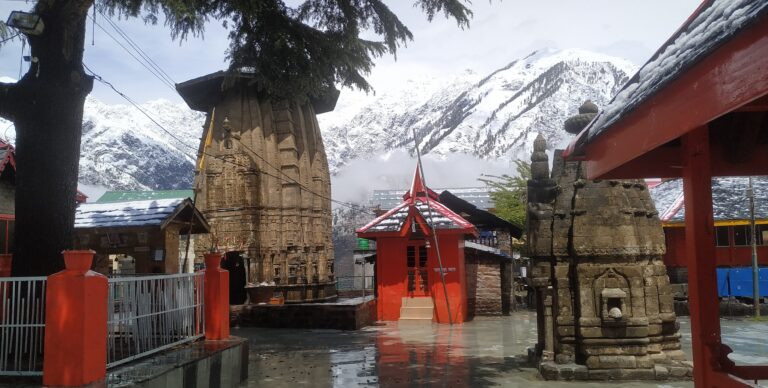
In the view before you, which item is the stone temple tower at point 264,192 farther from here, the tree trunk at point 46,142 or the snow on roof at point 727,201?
the tree trunk at point 46,142

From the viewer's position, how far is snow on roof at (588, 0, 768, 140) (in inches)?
95.8

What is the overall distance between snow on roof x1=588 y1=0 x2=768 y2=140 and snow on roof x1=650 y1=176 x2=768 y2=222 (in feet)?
71.3

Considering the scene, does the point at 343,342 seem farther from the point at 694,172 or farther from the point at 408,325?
the point at 694,172

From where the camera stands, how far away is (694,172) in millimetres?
3984

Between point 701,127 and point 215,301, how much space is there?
861 cm

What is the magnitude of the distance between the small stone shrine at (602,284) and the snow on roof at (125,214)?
9.30 m

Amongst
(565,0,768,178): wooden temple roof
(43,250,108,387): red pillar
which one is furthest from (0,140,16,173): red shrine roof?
(565,0,768,178): wooden temple roof

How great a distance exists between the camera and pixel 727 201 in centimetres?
2539

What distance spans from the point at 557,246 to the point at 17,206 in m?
8.85

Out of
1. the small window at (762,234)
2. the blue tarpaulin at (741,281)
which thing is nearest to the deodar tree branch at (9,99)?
the blue tarpaulin at (741,281)

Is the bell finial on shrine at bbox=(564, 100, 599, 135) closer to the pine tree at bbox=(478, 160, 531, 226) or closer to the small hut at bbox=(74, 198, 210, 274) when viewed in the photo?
the small hut at bbox=(74, 198, 210, 274)

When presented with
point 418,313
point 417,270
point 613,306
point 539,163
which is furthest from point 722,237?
point 613,306

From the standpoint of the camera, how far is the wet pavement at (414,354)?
1077 cm

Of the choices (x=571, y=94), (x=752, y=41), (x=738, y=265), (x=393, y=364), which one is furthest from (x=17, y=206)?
(x=571, y=94)
